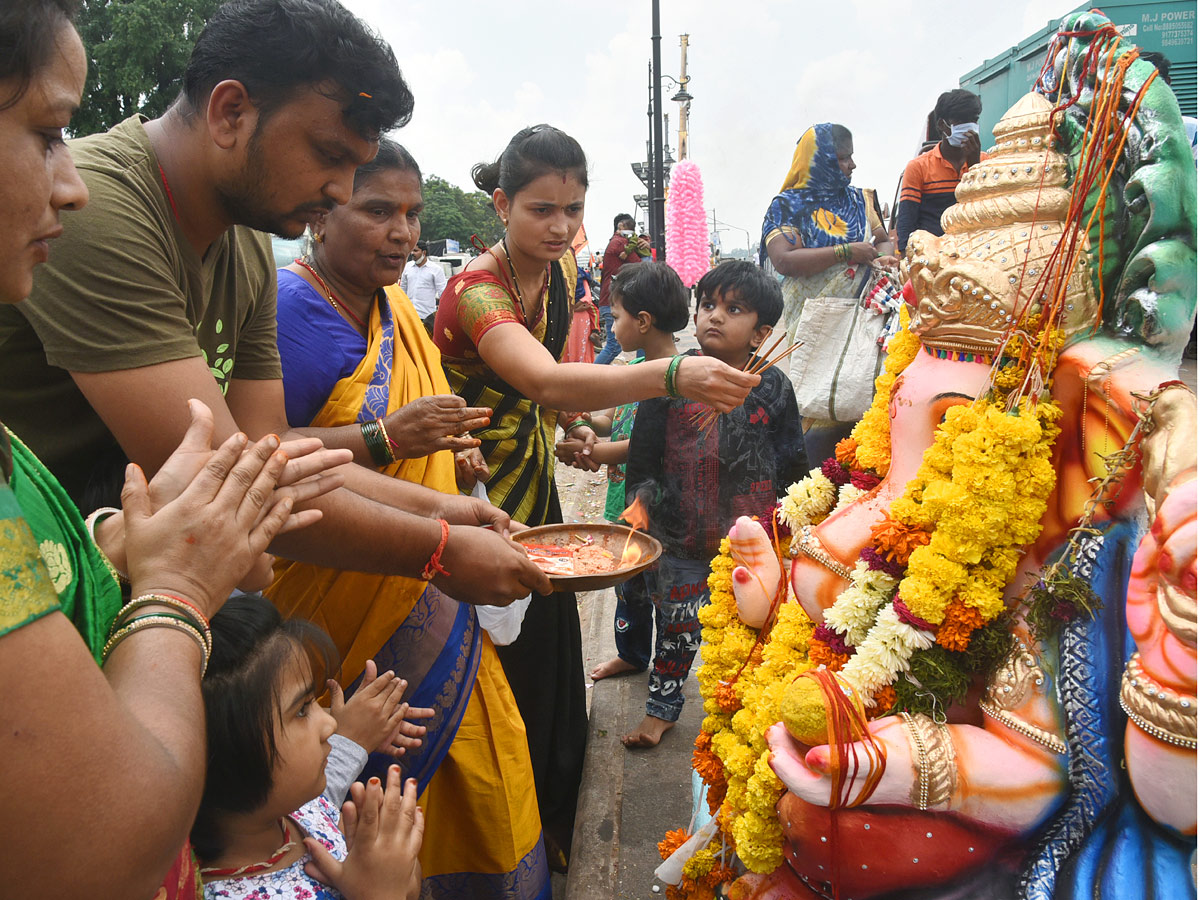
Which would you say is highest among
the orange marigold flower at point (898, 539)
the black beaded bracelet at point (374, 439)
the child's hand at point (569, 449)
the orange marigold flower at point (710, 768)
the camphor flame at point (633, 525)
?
the black beaded bracelet at point (374, 439)

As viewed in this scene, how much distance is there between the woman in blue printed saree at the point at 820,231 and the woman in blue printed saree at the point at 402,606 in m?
2.95

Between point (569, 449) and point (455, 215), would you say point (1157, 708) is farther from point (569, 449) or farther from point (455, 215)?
point (455, 215)

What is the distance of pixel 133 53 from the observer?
67.4 ft

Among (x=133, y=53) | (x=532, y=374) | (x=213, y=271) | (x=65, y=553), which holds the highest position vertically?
(x=133, y=53)

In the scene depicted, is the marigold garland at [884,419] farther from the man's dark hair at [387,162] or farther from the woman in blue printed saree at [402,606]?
the man's dark hair at [387,162]

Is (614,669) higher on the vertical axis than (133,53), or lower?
lower

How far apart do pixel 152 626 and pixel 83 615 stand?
3.0 inches

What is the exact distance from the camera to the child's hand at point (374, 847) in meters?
1.53

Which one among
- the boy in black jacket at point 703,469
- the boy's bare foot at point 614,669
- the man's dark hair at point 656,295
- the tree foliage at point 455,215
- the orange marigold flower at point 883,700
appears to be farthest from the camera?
the tree foliage at point 455,215

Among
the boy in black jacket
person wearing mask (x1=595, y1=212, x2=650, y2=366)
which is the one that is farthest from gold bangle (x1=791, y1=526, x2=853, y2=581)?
person wearing mask (x1=595, y1=212, x2=650, y2=366)

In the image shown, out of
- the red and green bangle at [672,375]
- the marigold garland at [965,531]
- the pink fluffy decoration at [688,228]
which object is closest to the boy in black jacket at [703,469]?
the red and green bangle at [672,375]

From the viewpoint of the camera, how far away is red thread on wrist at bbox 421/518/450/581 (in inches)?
78.5

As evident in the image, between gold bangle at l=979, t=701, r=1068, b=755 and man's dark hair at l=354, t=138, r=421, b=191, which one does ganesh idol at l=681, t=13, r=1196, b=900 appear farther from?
man's dark hair at l=354, t=138, r=421, b=191

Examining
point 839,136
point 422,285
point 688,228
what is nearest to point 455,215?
point 688,228
